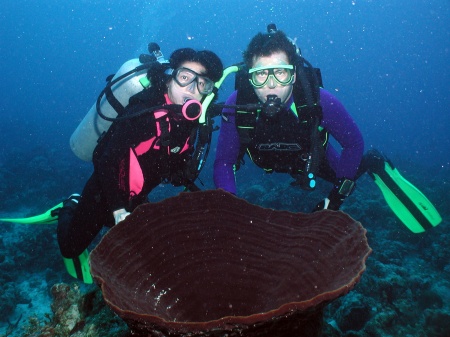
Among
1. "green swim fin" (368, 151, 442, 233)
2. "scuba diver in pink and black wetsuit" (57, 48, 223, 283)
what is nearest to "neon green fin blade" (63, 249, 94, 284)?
"scuba diver in pink and black wetsuit" (57, 48, 223, 283)

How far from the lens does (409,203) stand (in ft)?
19.9

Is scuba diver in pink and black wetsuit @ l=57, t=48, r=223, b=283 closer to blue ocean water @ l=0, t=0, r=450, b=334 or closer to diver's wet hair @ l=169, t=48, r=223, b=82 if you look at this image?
diver's wet hair @ l=169, t=48, r=223, b=82

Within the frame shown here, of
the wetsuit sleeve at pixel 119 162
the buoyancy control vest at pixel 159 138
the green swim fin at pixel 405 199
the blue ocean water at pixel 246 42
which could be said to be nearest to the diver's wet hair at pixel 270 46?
the buoyancy control vest at pixel 159 138

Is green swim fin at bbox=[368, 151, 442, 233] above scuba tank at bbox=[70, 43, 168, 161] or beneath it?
beneath

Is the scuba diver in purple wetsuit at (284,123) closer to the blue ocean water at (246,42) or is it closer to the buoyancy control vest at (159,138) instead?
the buoyancy control vest at (159,138)

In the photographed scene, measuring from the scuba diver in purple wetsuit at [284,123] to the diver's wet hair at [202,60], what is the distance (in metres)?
0.49

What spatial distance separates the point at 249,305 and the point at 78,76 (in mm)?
171207

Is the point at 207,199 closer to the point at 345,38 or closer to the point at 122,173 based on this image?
the point at 122,173

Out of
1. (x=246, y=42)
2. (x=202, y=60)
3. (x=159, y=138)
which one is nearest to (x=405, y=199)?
(x=202, y=60)

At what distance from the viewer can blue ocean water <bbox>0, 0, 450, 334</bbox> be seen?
10019 centimetres

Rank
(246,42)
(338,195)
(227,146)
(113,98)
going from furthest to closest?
(246,42) < (227,146) < (113,98) < (338,195)

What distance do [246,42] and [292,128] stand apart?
450ft

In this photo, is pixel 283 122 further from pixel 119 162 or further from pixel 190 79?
pixel 119 162

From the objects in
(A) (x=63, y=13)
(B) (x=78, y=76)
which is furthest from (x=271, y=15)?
(B) (x=78, y=76)
